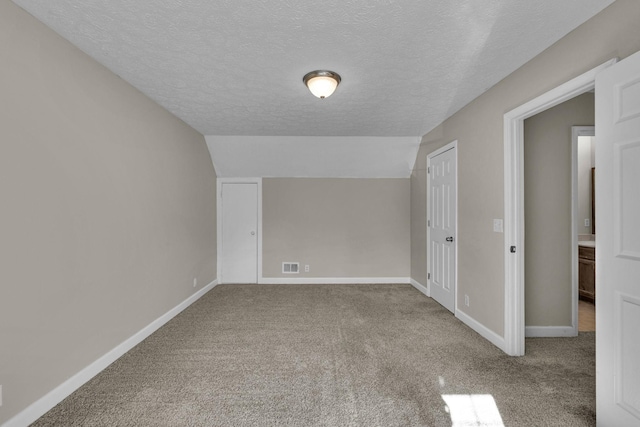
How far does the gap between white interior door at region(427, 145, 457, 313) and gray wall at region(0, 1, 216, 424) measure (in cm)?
333

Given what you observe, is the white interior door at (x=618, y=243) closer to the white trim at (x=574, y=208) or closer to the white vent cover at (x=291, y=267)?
the white trim at (x=574, y=208)

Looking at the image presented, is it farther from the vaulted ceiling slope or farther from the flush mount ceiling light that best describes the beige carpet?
the vaulted ceiling slope

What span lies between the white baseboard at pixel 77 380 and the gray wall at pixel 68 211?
45mm

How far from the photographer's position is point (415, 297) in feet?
14.2

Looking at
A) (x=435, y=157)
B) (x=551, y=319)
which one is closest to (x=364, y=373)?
(x=551, y=319)

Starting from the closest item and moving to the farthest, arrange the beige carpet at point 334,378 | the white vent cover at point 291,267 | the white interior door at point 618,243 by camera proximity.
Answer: the white interior door at point 618,243 < the beige carpet at point 334,378 < the white vent cover at point 291,267

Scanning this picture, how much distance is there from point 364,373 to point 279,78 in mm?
2497

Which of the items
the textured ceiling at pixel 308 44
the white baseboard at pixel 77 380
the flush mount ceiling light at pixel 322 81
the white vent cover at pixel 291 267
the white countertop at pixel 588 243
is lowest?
the white baseboard at pixel 77 380

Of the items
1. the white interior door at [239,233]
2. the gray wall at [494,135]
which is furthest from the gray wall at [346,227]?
the gray wall at [494,135]

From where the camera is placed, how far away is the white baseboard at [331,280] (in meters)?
5.21

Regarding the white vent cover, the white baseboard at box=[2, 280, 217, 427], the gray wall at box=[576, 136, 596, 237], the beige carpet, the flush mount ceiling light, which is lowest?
the beige carpet

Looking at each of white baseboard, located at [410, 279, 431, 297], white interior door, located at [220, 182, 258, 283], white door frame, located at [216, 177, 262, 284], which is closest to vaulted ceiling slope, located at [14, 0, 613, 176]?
white door frame, located at [216, 177, 262, 284]

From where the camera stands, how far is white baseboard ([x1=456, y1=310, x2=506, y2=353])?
8.77ft

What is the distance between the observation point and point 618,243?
1554mm
